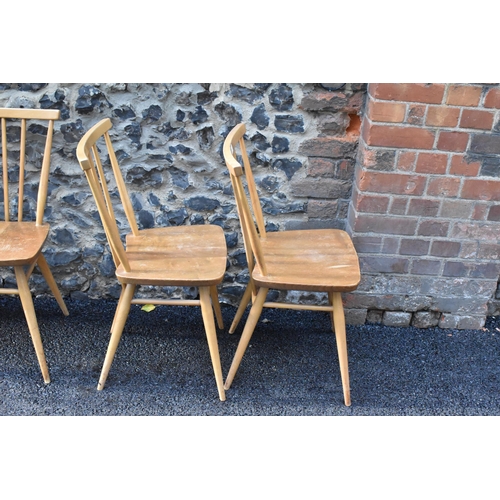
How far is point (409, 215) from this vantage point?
7.57 ft

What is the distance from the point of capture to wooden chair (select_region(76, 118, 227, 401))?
6.36ft

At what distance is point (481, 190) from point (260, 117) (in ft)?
3.08

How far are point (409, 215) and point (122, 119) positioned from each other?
4.10ft

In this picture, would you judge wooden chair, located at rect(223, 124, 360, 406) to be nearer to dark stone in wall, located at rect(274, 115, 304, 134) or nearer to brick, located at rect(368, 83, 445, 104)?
dark stone in wall, located at rect(274, 115, 304, 134)

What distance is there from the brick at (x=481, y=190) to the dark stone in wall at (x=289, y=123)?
0.70 metres

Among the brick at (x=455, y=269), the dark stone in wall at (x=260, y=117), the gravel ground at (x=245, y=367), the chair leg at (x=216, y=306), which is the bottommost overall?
the gravel ground at (x=245, y=367)

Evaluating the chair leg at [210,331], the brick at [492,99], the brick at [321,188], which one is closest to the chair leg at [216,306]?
the chair leg at [210,331]

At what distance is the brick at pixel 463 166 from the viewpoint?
7.17ft

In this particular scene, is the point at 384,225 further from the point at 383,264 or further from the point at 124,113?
the point at 124,113

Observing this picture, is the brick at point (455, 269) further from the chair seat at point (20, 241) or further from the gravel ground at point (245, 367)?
the chair seat at point (20, 241)

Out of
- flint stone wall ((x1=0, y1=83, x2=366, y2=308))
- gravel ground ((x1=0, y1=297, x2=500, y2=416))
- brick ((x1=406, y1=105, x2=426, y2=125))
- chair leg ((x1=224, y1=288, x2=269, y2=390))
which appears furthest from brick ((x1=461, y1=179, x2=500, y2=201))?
chair leg ((x1=224, y1=288, x2=269, y2=390))

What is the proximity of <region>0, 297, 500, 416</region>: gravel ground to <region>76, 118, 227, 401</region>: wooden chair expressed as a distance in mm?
129

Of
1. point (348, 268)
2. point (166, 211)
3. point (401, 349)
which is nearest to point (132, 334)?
point (166, 211)

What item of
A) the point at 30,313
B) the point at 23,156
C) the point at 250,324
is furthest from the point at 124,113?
the point at 250,324
